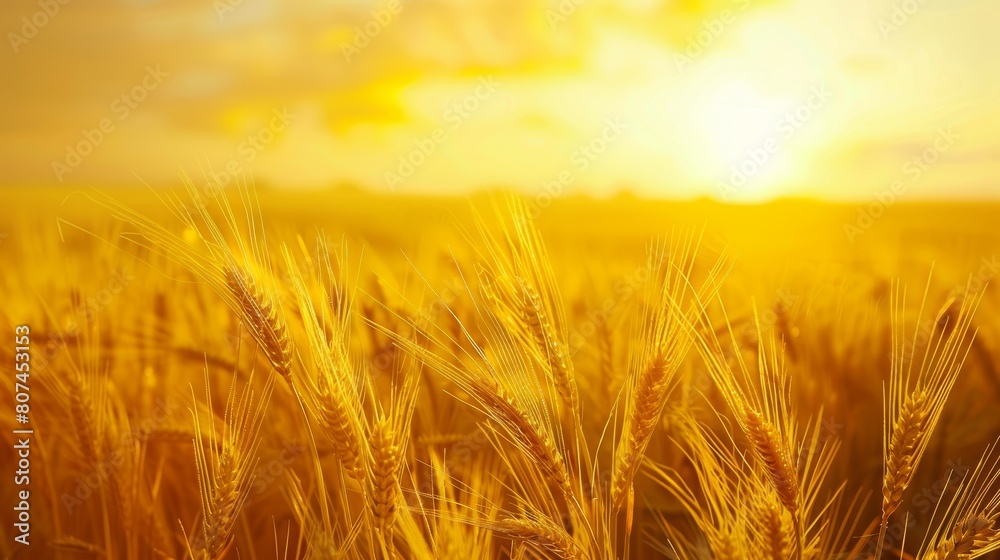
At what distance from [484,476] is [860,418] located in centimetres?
76

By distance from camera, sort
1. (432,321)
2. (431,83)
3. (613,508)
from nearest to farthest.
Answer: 1. (613,508)
2. (432,321)
3. (431,83)

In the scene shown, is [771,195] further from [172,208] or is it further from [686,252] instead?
[172,208]

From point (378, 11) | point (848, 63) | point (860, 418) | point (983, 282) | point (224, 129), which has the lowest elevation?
point (860, 418)

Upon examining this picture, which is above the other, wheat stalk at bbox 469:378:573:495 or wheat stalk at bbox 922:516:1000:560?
wheat stalk at bbox 469:378:573:495

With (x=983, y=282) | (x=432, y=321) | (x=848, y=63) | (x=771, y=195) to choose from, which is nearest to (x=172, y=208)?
(x=432, y=321)

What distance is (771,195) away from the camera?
126 cm

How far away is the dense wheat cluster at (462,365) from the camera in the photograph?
108cm

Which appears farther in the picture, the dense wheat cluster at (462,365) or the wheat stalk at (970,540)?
the dense wheat cluster at (462,365)

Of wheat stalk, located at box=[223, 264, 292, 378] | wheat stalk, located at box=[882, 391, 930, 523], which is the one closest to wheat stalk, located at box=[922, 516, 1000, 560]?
wheat stalk, located at box=[882, 391, 930, 523]

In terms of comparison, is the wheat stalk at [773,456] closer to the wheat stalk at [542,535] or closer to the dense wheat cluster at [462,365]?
the dense wheat cluster at [462,365]

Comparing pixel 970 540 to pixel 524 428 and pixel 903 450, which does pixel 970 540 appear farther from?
pixel 524 428

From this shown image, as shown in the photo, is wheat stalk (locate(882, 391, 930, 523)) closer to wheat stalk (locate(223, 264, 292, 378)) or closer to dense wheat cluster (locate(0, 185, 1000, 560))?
dense wheat cluster (locate(0, 185, 1000, 560))

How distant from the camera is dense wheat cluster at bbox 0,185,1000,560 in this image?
1.08 meters

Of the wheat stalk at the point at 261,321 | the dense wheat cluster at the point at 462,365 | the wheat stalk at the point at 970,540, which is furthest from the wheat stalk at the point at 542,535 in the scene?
the wheat stalk at the point at 970,540
